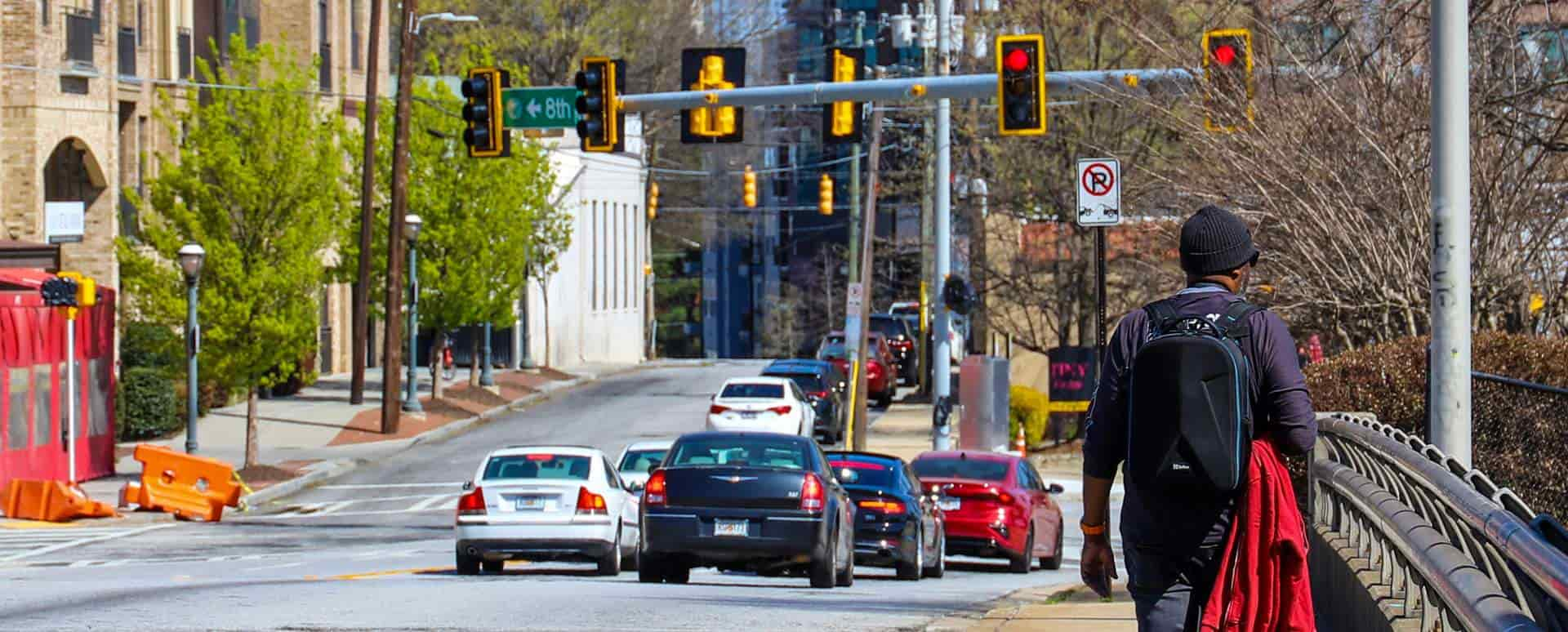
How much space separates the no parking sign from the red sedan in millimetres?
8493

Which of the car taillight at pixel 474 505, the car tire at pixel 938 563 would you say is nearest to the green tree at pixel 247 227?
the car taillight at pixel 474 505

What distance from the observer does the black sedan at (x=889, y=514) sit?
2170 cm

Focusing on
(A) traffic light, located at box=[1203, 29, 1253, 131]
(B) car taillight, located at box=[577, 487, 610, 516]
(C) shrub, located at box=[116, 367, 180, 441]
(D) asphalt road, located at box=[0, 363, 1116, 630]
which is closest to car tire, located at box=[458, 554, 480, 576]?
(D) asphalt road, located at box=[0, 363, 1116, 630]

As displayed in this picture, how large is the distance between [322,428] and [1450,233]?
3478 centimetres

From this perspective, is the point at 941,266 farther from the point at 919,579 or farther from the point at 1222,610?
the point at 1222,610

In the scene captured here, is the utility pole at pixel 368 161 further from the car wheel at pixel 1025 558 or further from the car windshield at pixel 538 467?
the car windshield at pixel 538 467

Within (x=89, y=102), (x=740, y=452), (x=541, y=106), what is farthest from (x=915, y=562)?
(x=89, y=102)

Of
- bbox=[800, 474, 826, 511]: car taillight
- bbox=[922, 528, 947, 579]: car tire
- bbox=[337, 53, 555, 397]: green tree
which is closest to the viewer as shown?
bbox=[800, 474, 826, 511]: car taillight

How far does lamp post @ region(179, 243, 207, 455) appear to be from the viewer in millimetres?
33188

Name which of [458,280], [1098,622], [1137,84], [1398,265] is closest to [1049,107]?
[458,280]

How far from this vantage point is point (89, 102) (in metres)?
43.0

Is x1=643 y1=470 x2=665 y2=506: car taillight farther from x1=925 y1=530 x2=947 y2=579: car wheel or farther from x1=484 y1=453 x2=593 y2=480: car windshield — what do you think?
x1=925 y1=530 x2=947 y2=579: car wheel

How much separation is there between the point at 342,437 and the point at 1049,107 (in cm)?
1554

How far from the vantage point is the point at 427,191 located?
4888 centimetres
